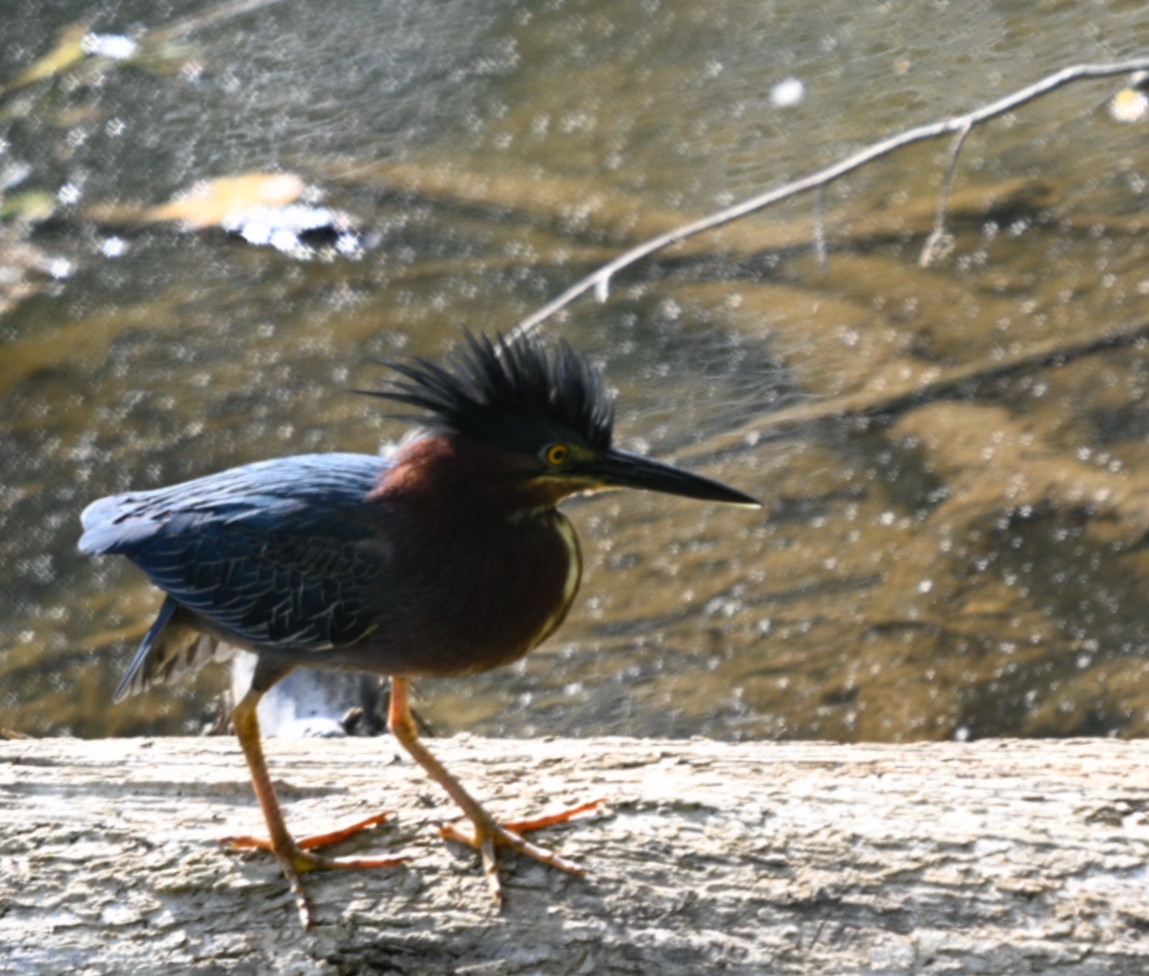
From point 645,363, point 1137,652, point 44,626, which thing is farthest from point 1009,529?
point 44,626

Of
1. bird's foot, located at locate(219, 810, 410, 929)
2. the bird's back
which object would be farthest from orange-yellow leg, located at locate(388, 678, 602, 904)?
the bird's back

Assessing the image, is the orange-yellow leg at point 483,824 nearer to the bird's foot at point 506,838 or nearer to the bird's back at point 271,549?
the bird's foot at point 506,838

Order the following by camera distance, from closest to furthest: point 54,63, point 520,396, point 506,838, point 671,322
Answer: point 520,396
point 506,838
point 671,322
point 54,63

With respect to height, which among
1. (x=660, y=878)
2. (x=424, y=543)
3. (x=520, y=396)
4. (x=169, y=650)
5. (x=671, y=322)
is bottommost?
(x=660, y=878)

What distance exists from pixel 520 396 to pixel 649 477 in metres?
0.31

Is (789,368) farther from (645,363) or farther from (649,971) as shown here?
(649,971)

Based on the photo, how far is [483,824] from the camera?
9.19 feet

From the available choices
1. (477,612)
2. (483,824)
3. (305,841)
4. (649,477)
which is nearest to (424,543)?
(477,612)

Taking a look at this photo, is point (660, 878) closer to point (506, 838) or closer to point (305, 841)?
point (506, 838)

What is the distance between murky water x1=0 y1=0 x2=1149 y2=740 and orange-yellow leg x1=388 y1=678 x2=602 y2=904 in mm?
1783

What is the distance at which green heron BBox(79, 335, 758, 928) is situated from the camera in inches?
105

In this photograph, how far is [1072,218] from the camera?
6359mm

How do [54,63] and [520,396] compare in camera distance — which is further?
[54,63]

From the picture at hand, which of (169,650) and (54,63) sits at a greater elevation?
(54,63)
